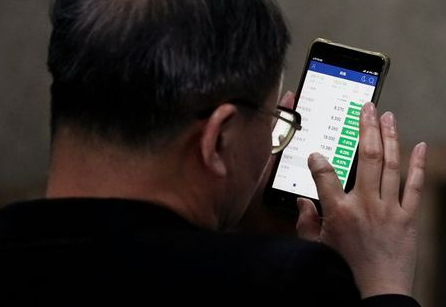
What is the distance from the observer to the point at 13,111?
5.01 feet

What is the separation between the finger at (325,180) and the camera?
874 millimetres

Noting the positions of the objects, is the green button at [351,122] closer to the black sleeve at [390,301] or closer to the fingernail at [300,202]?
the fingernail at [300,202]

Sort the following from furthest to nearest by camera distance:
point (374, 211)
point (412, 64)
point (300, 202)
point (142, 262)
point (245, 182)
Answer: point (412, 64)
point (300, 202)
point (374, 211)
point (245, 182)
point (142, 262)

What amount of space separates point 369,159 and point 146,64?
0.98 ft

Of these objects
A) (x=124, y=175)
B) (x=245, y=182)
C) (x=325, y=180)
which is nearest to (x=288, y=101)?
(x=325, y=180)

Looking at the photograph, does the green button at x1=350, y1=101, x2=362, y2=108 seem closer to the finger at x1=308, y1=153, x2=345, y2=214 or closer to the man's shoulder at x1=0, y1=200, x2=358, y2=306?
the finger at x1=308, y1=153, x2=345, y2=214

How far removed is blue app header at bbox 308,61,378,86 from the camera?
3.25ft

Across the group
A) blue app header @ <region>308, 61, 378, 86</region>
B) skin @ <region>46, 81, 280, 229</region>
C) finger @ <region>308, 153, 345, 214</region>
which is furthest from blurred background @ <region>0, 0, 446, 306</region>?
skin @ <region>46, 81, 280, 229</region>

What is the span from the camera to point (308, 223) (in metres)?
0.95

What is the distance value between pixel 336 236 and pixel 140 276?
311 millimetres

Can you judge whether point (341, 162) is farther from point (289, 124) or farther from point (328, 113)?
point (289, 124)

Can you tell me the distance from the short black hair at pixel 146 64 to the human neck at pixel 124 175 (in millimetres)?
13

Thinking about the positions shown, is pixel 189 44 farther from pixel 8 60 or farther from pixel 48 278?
pixel 8 60

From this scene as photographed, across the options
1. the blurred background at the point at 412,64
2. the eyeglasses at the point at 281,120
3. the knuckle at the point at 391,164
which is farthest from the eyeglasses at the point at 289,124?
the blurred background at the point at 412,64
